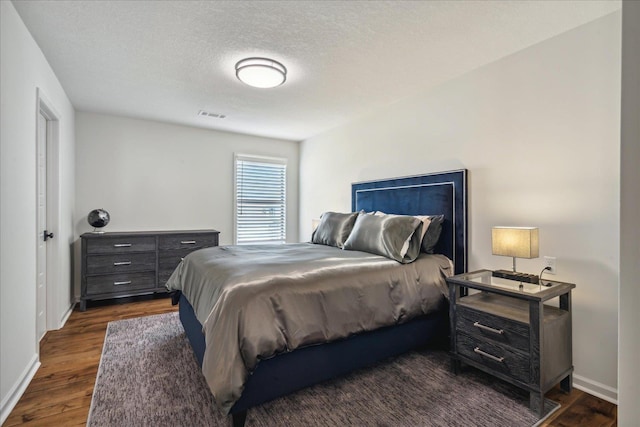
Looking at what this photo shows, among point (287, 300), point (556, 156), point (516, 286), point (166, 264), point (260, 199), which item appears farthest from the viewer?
point (260, 199)

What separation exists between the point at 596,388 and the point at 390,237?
1.64m

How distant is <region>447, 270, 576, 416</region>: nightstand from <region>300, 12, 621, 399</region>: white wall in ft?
0.64

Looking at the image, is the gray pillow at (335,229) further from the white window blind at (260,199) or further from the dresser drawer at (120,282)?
the dresser drawer at (120,282)

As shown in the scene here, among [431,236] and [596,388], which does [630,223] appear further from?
[431,236]

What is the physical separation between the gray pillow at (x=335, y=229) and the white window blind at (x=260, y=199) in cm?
191

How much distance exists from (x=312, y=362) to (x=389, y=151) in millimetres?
2574

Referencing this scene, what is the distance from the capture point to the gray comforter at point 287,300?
1.60 metres

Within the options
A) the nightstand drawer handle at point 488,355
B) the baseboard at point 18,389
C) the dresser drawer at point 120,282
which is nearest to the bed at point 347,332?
the nightstand drawer handle at point 488,355

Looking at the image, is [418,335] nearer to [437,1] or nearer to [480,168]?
[480,168]

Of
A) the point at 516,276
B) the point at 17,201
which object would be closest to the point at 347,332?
the point at 516,276

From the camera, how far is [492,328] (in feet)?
6.48

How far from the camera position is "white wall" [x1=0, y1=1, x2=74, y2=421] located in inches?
70.2

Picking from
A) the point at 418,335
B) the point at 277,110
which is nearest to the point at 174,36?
the point at 277,110

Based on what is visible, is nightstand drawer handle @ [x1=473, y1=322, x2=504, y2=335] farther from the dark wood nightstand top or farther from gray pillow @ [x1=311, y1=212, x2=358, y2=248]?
gray pillow @ [x1=311, y1=212, x2=358, y2=248]
